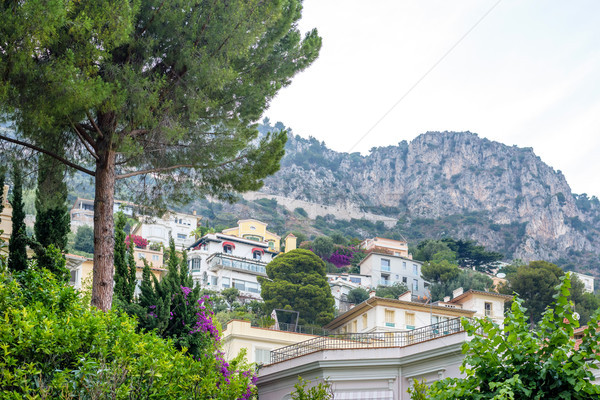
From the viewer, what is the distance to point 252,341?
2492cm

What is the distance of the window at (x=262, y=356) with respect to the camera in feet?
80.9

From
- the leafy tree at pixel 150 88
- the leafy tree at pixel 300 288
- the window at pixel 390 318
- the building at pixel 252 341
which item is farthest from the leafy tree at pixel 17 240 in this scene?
the leafy tree at pixel 300 288

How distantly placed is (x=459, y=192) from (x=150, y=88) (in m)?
152

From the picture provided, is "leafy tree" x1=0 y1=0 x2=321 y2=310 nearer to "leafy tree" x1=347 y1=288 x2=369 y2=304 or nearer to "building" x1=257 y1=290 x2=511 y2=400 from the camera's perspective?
"building" x1=257 y1=290 x2=511 y2=400

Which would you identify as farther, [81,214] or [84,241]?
[81,214]

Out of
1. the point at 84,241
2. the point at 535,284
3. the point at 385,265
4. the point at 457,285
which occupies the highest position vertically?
the point at 84,241

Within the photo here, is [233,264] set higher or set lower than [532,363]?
higher

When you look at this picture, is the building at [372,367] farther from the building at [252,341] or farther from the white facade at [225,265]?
the white facade at [225,265]

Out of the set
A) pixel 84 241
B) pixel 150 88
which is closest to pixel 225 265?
pixel 84 241

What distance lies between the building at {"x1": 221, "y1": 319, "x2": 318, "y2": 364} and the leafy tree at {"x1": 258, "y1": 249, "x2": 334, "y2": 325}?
22194 mm

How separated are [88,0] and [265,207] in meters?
118

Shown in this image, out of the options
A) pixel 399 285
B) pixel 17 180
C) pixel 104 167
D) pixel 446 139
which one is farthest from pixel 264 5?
pixel 446 139

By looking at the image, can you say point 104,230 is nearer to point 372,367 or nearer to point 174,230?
point 372,367

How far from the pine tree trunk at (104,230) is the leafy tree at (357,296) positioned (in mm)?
50490
